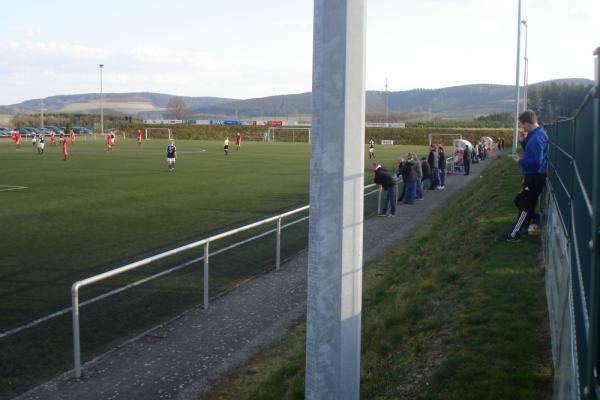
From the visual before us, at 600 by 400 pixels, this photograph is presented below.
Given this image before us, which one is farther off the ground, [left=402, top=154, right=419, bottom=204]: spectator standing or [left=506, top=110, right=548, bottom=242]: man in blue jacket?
[left=506, top=110, right=548, bottom=242]: man in blue jacket

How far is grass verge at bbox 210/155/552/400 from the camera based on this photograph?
4.82 metres

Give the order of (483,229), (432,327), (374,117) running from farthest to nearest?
(374,117)
(483,229)
(432,327)

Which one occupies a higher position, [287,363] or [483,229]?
[483,229]

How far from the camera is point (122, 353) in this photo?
6.96 metres

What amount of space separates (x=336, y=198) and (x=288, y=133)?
89.0 meters

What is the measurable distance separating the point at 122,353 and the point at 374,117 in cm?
17356

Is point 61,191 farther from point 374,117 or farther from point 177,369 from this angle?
point 374,117

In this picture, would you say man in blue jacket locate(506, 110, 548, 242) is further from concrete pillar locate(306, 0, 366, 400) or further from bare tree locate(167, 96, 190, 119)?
bare tree locate(167, 96, 190, 119)

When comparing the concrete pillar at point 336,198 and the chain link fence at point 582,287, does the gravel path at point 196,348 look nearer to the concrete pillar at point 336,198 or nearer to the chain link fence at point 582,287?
the concrete pillar at point 336,198

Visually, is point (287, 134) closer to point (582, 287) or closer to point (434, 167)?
point (434, 167)

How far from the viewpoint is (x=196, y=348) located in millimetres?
7188

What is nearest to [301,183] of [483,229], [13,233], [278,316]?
[13,233]

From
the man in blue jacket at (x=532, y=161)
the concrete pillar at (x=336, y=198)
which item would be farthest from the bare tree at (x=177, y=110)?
the concrete pillar at (x=336, y=198)

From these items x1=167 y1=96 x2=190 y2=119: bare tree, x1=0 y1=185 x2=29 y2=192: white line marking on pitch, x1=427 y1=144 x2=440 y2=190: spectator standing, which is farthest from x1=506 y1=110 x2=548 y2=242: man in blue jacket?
x1=167 y1=96 x2=190 y2=119: bare tree
